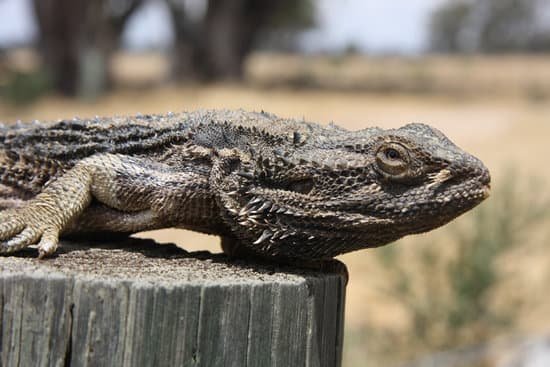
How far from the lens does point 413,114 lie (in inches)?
786

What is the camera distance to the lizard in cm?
239

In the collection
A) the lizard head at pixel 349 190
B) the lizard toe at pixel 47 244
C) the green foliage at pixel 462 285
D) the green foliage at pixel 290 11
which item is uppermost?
the green foliage at pixel 290 11

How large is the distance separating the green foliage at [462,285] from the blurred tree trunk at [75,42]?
53.8 ft

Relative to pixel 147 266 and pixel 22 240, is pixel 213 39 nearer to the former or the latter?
pixel 22 240

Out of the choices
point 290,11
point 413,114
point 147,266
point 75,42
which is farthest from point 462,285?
point 290,11

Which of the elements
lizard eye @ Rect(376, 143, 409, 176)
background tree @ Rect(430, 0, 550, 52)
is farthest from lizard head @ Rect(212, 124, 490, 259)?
background tree @ Rect(430, 0, 550, 52)

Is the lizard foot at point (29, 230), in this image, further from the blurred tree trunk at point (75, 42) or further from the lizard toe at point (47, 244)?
the blurred tree trunk at point (75, 42)

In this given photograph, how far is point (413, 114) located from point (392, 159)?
1802cm

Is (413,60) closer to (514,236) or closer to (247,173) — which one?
(514,236)

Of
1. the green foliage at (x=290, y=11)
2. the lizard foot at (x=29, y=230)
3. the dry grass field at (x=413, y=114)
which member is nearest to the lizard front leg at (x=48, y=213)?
the lizard foot at (x=29, y=230)

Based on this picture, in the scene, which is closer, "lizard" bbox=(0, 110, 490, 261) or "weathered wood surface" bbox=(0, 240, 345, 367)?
"weathered wood surface" bbox=(0, 240, 345, 367)

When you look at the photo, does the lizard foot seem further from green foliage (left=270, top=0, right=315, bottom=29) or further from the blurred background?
green foliage (left=270, top=0, right=315, bottom=29)

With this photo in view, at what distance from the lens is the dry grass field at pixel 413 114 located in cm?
826

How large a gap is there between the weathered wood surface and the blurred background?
460cm
